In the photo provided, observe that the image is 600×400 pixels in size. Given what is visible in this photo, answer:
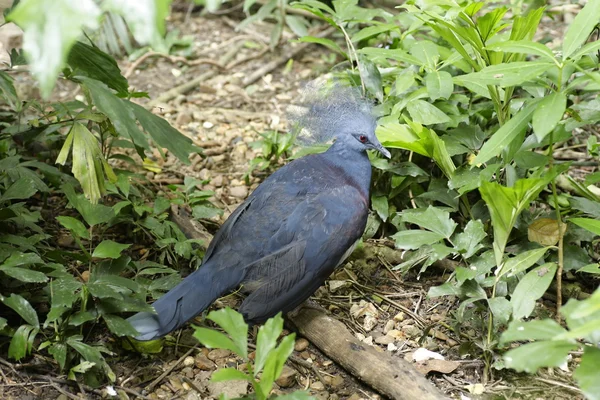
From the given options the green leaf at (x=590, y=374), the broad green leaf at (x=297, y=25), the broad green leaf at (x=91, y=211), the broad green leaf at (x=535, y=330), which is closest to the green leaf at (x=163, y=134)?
the broad green leaf at (x=91, y=211)

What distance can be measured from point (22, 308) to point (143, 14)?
1479mm

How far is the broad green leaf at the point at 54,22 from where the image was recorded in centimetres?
102

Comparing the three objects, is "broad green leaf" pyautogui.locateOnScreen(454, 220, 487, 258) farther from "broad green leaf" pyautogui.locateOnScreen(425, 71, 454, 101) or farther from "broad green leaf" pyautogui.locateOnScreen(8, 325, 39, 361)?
"broad green leaf" pyautogui.locateOnScreen(8, 325, 39, 361)

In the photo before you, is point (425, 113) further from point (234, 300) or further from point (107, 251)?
point (107, 251)

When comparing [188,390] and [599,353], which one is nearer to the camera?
[599,353]

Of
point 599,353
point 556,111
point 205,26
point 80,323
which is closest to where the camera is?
point 599,353

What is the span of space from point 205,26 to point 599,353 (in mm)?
4052

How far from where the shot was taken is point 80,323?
2.22m

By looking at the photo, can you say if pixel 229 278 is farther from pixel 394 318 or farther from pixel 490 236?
pixel 490 236

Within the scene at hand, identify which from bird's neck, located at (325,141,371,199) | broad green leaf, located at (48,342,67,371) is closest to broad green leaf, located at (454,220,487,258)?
bird's neck, located at (325,141,371,199)

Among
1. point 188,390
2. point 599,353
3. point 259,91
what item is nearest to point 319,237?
point 188,390

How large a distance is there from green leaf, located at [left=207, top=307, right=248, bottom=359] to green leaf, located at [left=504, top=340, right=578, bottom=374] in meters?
0.69

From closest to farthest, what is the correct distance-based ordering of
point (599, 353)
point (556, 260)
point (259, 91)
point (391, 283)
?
point (599, 353)
point (556, 260)
point (391, 283)
point (259, 91)

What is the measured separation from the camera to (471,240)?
2.42 meters
